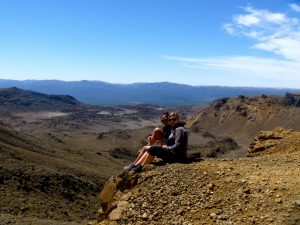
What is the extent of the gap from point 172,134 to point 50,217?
39.4 feet

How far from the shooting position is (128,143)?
2904 inches

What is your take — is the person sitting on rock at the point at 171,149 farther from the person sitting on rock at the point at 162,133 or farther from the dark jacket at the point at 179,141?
the person sitting on rock at the point at 162,133

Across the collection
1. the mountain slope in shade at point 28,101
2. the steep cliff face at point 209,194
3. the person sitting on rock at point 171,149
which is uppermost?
the person sitting on rock at point 171,149

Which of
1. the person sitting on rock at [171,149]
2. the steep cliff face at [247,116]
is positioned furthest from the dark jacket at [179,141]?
the steep cliff face at [247,116]

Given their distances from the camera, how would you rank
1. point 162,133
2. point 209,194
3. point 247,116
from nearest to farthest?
point 209,194, point 162,133, point 247,116

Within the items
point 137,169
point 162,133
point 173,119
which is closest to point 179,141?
point 173,119

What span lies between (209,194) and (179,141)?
2.24 meters

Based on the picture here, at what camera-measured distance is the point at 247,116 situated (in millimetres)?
96000

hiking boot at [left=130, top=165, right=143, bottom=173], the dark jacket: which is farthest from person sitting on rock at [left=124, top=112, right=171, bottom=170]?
hiking boot at [left=130, top=165, right=143, bottom=173]

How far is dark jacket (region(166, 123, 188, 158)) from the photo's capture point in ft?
40.4

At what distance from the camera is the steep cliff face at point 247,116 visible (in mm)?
88562

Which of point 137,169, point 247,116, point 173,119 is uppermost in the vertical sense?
point 173,119

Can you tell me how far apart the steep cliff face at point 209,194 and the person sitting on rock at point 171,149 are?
358mm

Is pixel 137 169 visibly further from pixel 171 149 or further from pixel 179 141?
pixel 179 141
